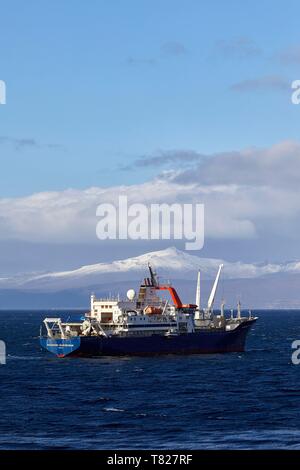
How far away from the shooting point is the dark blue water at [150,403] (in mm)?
69250

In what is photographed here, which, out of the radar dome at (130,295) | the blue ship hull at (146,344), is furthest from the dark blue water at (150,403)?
the radar dome at (130,295)

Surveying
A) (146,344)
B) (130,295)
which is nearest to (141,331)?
(146,344)

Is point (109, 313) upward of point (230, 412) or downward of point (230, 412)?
upward

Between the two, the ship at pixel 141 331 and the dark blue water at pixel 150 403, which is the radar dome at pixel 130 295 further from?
the dark blue water at pixel 150 403

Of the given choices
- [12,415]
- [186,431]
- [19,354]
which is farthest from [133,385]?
[19,354]

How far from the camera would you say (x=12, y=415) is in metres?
83.4

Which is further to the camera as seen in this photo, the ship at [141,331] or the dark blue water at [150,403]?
the ship at [141,331]

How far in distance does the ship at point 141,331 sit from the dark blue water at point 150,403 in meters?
2.63

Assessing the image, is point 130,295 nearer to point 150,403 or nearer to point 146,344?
point 146,344

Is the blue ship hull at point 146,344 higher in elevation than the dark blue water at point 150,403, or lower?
higher

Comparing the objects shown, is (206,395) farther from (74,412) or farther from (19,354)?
(19,354)

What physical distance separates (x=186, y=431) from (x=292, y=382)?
46.5 metres

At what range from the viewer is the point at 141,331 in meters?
149

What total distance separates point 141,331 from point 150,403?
56.1m
